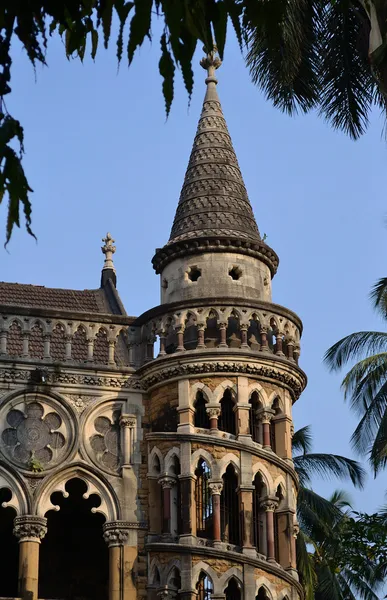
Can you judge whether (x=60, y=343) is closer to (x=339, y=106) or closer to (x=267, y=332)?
(x=267, y=332)

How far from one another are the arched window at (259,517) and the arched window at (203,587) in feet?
3.33

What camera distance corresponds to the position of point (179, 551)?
816 inches

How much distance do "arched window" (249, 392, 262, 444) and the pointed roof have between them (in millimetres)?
2709

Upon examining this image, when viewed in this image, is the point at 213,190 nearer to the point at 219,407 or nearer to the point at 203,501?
the point at 219,407

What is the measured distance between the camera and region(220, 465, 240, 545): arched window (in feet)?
69.6

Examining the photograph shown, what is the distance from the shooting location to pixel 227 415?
2220cm

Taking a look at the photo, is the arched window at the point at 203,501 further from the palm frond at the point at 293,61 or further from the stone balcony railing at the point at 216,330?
the palm frond at the point at 293,61

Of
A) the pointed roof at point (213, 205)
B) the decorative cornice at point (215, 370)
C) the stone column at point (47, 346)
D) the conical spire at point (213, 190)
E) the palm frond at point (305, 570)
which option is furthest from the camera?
the palm frond at point (305, 570)

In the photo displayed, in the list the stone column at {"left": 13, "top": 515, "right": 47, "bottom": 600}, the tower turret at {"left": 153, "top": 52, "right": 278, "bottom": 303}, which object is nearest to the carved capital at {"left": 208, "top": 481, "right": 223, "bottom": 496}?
the stone column at {"left": 13, "top": 515, "right": 47, "bottom": 600}

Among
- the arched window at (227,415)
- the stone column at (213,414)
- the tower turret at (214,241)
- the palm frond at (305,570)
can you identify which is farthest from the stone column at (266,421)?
the palm frond at (305,570)

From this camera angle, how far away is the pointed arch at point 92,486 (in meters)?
21.3

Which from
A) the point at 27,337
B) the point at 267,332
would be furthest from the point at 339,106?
the point at 27,337

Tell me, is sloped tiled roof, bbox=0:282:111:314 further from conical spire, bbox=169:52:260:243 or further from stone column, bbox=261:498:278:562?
stone column, bbox=261:498:278:562

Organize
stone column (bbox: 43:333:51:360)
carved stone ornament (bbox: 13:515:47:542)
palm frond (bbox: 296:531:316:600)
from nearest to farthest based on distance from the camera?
carved stone ornament (bbox: 13:515:47:542), stone column (bbox: 43:333:51:360), palm frond (bbox: 296:531:316:600)
